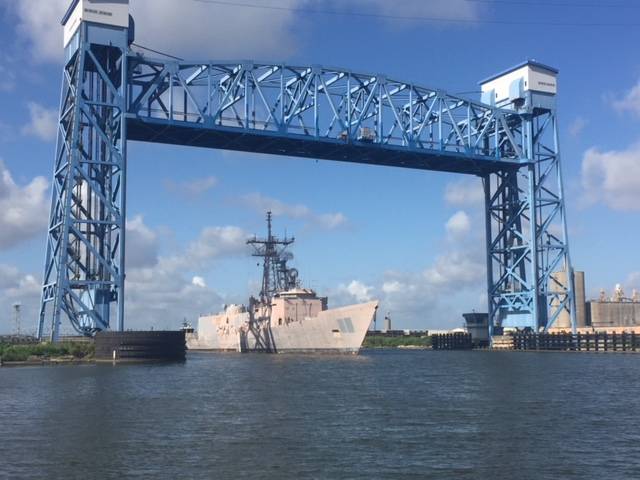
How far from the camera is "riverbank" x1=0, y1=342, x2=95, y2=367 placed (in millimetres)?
60069

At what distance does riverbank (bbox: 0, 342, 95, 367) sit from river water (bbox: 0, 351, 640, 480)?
39.3 feet

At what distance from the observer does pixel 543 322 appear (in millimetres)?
83125

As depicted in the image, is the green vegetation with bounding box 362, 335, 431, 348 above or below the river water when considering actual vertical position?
above

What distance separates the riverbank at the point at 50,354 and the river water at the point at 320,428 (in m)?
12.0

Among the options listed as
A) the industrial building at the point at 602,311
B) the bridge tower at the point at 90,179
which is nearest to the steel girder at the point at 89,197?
the bridge tower at the point at 90,179

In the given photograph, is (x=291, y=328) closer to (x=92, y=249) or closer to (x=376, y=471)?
(x=92, y=249)

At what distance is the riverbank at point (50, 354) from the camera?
197 feet

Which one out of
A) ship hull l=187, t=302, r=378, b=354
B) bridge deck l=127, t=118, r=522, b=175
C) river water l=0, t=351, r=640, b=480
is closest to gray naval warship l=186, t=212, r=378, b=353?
ship hull l=187, t=302, r=378, b=354

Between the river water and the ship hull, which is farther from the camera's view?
the ship hull

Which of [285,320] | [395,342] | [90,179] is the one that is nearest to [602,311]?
[395,342]

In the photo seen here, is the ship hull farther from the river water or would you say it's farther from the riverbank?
the river water

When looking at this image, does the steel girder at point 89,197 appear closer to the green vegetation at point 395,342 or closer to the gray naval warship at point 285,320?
the gray naval warship at point 285,320

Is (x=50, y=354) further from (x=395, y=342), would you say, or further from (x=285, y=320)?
(x=395, y=342)

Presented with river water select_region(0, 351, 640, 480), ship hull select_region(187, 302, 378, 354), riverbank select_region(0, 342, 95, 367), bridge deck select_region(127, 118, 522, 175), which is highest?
bridge deck select_region(127, 118, 522, 175)
